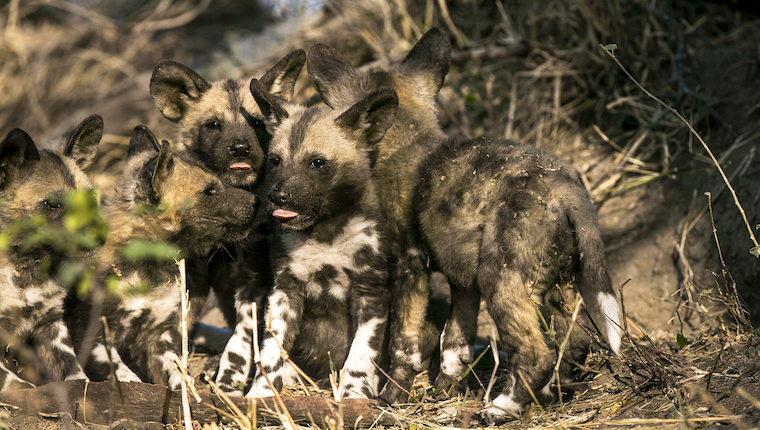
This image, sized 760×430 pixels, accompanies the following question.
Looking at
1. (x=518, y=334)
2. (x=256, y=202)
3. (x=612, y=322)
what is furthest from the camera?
(x=256, y=202)

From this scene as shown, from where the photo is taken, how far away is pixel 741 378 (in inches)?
123

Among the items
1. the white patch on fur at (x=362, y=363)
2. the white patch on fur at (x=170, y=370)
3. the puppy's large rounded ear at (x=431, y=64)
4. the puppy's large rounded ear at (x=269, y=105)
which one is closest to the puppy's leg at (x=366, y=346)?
the white patch on fur at (x=362, y=363)

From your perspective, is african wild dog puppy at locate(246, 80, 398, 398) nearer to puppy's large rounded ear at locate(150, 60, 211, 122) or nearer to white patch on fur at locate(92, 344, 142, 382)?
white patch on fur at locate(92, 344, 142, 382)

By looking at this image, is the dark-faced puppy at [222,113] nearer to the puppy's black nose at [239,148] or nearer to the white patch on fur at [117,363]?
the puppy's black nose at [239,148]

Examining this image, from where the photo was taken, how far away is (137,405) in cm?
330

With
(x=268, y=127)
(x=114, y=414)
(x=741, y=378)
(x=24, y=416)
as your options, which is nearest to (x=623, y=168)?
(x=741, y=378)

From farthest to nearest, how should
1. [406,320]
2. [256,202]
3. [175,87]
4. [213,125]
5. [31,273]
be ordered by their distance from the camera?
1. [175,87]
2. [213,125]
3. [256,202]
4. [406,320]
5. [31,273]

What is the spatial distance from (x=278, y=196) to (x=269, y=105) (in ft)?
2.31

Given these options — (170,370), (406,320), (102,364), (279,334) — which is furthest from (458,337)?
(102,364)

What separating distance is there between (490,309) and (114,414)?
195 cm

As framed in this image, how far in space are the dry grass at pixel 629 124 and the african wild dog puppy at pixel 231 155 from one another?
54 centimetres

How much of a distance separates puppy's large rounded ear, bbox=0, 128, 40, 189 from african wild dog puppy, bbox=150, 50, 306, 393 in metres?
1.06

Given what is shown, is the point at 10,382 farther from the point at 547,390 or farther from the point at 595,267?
the point at 595,267

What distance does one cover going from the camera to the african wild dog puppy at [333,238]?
3.80 meters
